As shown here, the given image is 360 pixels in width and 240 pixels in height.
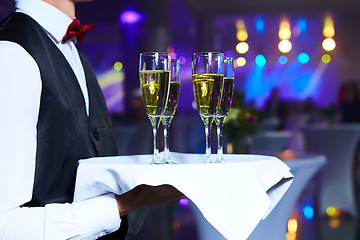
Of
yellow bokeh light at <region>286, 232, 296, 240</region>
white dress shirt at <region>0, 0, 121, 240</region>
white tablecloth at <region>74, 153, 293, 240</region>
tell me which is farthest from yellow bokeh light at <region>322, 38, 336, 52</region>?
white dress shirt at <region>0, 0, 121, 240</region>

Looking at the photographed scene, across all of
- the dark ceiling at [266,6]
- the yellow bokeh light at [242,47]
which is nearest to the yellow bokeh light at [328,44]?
the dark ceiling at [266,6]

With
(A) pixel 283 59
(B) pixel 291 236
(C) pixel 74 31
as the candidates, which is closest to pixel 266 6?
(A) pixel 283 59

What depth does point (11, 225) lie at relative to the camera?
3.72 ft

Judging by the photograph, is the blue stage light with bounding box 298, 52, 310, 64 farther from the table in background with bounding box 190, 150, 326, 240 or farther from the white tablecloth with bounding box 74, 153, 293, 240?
the white tablecloth with bounding box 74, 153, 293, 240

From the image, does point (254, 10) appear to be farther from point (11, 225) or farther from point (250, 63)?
point (11, 225)

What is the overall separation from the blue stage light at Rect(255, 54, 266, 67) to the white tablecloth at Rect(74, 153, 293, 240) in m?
13.5

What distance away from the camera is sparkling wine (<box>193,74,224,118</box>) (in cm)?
134

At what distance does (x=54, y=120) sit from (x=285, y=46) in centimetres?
1321

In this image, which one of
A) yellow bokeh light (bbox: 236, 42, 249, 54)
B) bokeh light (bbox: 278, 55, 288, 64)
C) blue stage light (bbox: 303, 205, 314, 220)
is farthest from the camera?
bokeh light (bbox: 278, 55, 288, 64)

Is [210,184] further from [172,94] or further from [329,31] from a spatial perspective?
[329,31]

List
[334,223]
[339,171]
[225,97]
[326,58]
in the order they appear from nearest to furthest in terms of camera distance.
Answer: [225,97] < [334,223] < [339,171] < [326,58]

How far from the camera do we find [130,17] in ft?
30.4

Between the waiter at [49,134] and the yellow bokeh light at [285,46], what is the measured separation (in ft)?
42.0

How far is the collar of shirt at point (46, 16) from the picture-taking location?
143 cm
